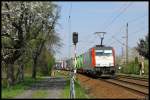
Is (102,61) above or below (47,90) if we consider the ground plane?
above

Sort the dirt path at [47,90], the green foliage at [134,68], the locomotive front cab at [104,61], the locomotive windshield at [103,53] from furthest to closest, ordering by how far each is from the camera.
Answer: the green foliage at [134,68] < the locomotive windshield at [103,53] < the locomotive front cab at [104,61] < the dirt path at [47,90]

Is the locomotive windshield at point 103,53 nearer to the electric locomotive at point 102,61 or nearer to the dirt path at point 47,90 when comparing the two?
the electric locomotive at point 102,61

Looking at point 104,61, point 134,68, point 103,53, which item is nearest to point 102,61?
point 104,61

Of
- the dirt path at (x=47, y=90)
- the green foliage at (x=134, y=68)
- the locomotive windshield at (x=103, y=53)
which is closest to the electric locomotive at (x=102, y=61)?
the locomotive windshield at (x=103, y=53)

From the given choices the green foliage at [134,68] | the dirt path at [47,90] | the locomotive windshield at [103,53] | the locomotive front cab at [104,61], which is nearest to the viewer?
the dirt path at [47,90]

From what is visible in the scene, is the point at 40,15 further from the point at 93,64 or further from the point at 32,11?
the point at 93,64

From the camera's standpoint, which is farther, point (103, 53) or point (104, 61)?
point (103, 53)

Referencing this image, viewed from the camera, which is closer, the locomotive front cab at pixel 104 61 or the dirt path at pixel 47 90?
the dirt path at pixel 47 90

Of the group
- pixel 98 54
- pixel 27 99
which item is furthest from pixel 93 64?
pixel 27 99

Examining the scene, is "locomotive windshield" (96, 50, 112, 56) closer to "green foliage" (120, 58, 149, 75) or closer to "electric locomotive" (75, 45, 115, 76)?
"electric locomotive" (75, 45, 115, 76)

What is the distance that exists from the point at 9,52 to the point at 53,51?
3900 centimetres

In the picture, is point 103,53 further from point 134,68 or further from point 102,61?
point 134,68

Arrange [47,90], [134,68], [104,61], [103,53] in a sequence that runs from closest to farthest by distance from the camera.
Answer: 1. [47,90]
2. [104,61]
3. [103,53]
4. [134,68]

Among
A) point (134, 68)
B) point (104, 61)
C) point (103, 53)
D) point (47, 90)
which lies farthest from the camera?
point (134, 68)
